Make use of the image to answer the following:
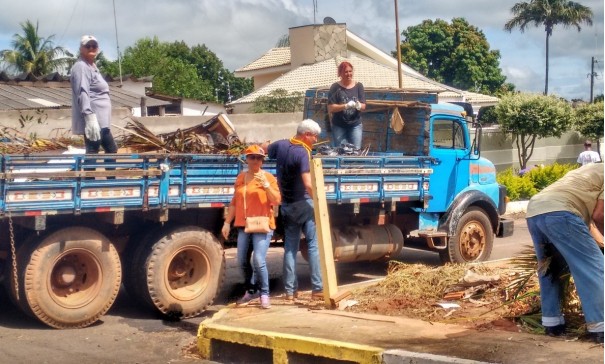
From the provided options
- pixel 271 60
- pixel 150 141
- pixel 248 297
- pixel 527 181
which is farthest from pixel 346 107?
pixel 271 60

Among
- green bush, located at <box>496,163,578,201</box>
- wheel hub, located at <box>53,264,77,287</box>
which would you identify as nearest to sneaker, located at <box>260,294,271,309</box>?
wheel hub, located at <box>53,264,77,287</box>

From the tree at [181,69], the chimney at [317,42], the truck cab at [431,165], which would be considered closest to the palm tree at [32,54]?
the tree at [181,69]

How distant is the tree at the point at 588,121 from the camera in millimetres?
33750

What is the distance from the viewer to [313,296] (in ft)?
30.5

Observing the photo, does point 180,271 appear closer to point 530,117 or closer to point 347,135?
point 347,135

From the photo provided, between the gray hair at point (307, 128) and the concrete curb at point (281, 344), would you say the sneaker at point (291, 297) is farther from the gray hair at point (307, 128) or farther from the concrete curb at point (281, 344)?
the gray hair at point (307, 128)

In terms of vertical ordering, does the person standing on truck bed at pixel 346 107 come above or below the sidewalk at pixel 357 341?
above

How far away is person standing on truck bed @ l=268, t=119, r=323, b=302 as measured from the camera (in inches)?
368

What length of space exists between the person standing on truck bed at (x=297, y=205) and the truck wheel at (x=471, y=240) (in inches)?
141

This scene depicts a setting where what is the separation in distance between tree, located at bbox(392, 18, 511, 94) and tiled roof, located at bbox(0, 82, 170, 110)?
1422 inches

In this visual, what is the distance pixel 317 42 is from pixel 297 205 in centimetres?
2767

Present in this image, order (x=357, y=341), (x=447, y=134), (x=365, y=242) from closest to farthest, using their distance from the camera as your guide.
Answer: (x=357, y=341)
(x=365, y=242)
(x=447, y=134)

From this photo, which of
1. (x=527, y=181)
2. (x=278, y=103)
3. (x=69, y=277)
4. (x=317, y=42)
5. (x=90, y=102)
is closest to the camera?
(x=69, y=277)

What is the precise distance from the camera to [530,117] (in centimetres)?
3120
